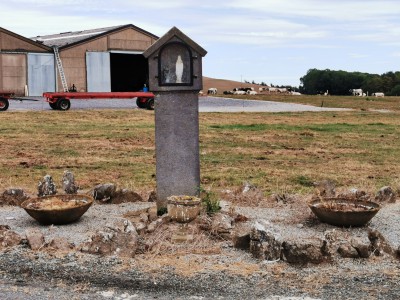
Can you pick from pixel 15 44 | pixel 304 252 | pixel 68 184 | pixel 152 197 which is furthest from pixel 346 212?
pixel 15 44

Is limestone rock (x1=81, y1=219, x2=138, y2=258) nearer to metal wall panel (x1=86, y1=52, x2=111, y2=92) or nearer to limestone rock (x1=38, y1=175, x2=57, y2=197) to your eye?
limestone rock (x1=38, y1=175, x2=57, y2=197)

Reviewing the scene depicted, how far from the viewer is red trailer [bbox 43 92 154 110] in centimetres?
2827

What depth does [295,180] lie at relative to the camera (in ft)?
37.6

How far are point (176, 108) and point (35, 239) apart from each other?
2.43 m

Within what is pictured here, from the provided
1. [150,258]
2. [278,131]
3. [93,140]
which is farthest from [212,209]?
[278,131]

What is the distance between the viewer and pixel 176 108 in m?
7.67

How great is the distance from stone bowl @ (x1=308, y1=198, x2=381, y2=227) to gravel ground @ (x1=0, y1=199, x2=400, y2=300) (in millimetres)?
950

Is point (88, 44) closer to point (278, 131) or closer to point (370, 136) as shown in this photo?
point (278, 131)

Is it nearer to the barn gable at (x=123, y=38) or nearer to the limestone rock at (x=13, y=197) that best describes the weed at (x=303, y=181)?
the limestone rock at (x=13, y=197)

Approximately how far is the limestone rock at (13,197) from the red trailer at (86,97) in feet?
66.0

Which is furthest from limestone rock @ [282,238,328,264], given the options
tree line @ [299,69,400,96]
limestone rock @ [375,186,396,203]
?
tree line @ [299,69,400,96]

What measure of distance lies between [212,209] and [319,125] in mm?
A: 16825

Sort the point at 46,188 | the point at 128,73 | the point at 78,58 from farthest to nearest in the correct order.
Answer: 1. the point at 128,73
2. the point at 78,58
3. the point at 46,188

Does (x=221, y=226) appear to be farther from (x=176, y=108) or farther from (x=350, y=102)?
(x=350, y=102)
